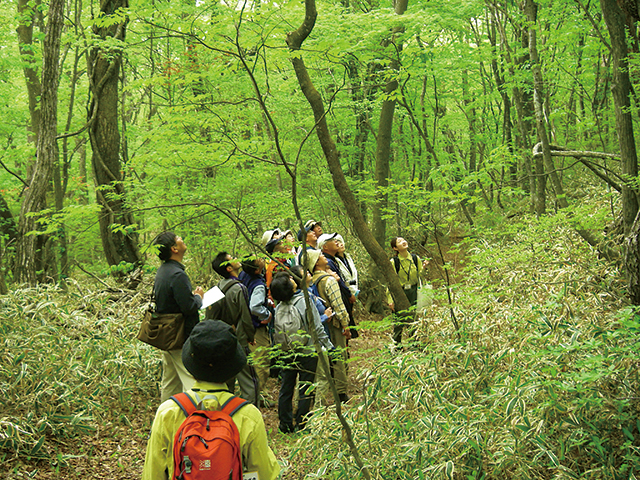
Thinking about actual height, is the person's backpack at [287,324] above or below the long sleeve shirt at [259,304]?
below

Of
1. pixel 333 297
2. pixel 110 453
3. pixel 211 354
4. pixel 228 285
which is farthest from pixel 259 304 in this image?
pixel 211 354

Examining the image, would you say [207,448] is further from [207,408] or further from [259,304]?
[259,304]

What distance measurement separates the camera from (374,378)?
4.25 m

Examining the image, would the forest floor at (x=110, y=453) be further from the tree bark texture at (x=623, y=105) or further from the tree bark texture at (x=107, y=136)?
the tree bark texture at (x=107, y=136)

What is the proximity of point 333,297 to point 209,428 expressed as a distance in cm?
365

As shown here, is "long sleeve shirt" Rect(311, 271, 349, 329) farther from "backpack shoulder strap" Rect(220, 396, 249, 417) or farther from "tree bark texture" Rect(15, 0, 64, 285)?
"tree bark texture" Rect(15, 0, 64, 285)

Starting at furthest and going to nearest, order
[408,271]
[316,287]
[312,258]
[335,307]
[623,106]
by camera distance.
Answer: [408,271]
[312,258]
[316,287]
[335,307]
[623,106]

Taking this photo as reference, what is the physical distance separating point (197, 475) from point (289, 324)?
3265 mm

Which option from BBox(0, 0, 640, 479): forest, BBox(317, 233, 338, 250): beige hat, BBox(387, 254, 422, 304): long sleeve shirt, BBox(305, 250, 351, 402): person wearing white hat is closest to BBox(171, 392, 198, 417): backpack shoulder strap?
BBox(0, 0, 640, 479): forest

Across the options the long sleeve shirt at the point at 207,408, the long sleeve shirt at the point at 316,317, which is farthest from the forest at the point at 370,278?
the long sleeve shirt at the point at 207,408

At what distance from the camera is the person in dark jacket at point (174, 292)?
4504 millimetres

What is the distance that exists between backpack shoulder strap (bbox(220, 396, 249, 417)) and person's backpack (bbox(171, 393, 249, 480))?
0.04 m

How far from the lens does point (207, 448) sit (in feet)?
6.60

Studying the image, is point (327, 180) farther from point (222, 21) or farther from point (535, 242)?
point (222, 21)
